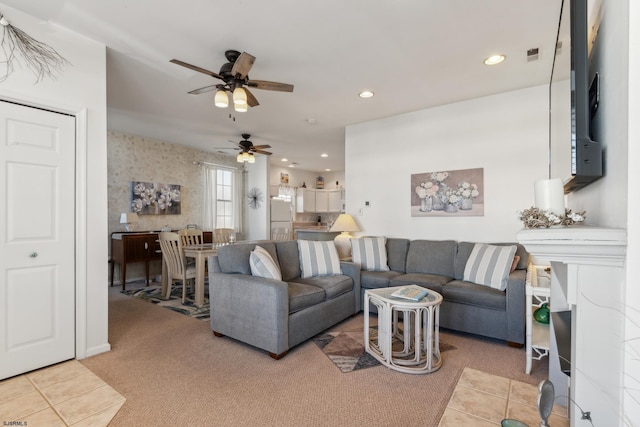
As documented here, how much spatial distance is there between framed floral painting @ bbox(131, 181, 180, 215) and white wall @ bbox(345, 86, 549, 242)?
361cm

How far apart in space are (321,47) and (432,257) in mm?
2655

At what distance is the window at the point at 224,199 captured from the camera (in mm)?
6969

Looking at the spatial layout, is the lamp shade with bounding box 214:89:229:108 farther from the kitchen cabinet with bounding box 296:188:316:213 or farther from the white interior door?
the kitchen cabinet with bounding box 296:188:316:213

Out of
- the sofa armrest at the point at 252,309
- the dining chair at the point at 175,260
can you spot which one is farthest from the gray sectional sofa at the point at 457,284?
the dining chair at the point at 175,260

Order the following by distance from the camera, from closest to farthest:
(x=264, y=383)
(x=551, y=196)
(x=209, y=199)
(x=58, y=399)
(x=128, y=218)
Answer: (x=551, y=196) → (x=58, y=399) → (x=264, y=383) → (x=128, y=218) → (x=209, y=199)

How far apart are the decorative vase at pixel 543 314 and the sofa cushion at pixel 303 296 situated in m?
1.85

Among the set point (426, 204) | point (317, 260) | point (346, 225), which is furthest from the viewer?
point (346, 225)

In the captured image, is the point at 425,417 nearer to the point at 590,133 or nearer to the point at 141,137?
the point at 590,133

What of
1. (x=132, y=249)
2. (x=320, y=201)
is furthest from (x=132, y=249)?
(x=320, y=201)

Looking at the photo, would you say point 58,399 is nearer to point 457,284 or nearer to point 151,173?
point 457,284

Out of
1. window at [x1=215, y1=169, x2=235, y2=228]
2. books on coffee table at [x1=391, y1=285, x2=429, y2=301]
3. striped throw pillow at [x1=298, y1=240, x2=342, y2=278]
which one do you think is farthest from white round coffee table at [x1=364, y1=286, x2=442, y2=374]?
window at [x1=215, y1=169, x2=235, y2=228]

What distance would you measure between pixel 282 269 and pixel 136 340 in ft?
5.05

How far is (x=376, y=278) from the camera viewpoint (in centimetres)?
353

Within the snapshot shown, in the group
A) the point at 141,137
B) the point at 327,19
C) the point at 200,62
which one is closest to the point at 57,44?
the point at 200,62
